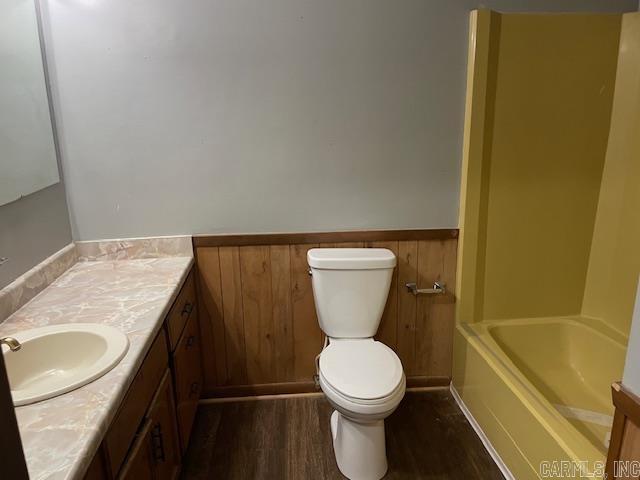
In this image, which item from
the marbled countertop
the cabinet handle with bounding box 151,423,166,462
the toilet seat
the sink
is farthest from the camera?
the toilet seat

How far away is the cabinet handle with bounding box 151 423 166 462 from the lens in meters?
1.47

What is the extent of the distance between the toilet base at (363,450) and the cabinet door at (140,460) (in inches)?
30.6

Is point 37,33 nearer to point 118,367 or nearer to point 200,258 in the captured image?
point 200,258

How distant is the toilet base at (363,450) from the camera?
188 centimetres

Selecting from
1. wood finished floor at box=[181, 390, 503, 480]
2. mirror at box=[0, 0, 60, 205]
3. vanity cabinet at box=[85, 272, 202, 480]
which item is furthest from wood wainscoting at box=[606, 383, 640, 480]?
mirror at box=[0, 0, 60, 205]

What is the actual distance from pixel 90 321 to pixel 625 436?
1.54m

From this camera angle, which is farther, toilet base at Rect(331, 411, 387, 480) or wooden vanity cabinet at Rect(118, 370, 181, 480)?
toilet base at Rect(331, 411, 387, 480)

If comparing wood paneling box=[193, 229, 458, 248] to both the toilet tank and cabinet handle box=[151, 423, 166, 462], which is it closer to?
the toilet tank

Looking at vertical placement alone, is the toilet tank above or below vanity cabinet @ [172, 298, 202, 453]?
above

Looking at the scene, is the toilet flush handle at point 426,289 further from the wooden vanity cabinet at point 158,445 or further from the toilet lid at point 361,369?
the wooden vanity cabinet at point 158,445

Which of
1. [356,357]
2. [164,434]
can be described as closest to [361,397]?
[356,357]

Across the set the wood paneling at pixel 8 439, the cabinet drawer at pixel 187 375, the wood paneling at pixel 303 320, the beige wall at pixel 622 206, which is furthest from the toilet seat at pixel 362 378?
the wood paneling at pixel 8 439

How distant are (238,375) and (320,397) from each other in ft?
1.43

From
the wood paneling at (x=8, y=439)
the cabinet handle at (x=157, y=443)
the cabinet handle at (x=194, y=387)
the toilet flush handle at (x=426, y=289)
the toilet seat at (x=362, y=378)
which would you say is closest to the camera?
the wood paneling at (x=8, y=439)
